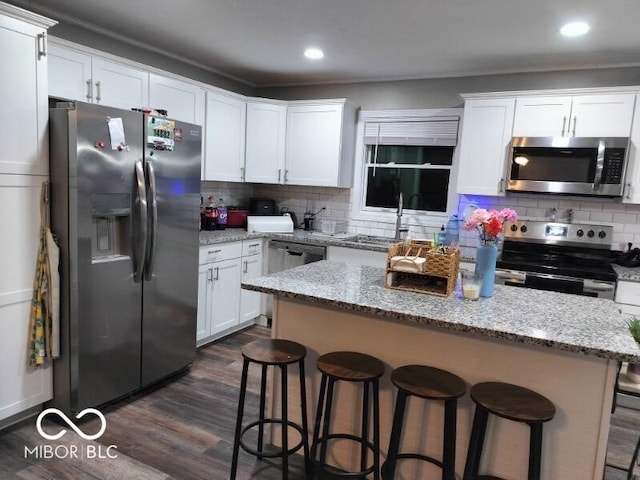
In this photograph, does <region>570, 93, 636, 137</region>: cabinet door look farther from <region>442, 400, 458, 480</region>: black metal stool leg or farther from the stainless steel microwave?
<region>442, 400, 458, 480</region>: black metal stool leg

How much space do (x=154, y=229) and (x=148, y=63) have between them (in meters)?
1.73

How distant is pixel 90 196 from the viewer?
2.44 metres

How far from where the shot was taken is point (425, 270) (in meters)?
2.03

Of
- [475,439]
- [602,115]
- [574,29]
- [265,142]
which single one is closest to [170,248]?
[265,142]

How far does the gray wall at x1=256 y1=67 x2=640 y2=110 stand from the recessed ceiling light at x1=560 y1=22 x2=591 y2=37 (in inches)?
33.2

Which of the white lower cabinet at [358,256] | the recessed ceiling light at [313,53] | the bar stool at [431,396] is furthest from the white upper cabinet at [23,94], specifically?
the white lower cabinet at [358,256]

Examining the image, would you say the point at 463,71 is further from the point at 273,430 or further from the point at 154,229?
the point at 273,430

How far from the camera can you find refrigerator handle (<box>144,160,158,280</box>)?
2738mm

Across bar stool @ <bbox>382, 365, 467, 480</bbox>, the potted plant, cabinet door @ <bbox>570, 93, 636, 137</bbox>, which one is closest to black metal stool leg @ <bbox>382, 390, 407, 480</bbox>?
bar stool @ <bbox>382, 365, 467, 480</bbox>

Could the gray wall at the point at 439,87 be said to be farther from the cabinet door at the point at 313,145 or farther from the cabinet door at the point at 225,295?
the cabinet door at the point at 225,295

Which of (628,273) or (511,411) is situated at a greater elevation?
(628,273)

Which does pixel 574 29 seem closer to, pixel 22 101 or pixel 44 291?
pixel 22 101

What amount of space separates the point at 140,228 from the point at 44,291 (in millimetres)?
605

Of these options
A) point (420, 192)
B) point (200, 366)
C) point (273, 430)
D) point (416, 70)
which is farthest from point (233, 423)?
point (416, 70)
